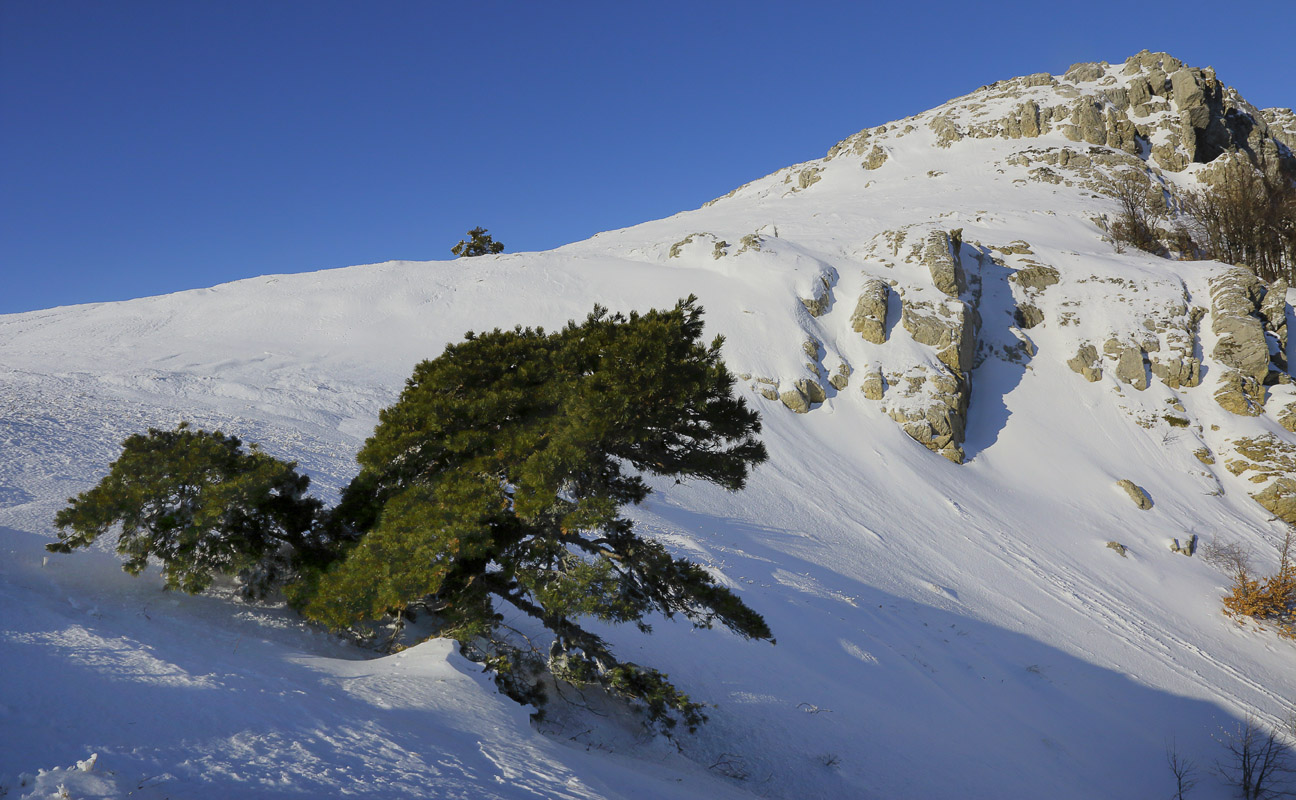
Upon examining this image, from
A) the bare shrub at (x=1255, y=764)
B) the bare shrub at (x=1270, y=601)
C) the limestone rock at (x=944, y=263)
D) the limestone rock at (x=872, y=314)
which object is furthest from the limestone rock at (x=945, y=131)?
the bare shrub at (x=1255, y=764)

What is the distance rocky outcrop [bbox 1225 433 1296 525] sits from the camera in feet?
84.1

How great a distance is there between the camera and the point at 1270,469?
26.7m

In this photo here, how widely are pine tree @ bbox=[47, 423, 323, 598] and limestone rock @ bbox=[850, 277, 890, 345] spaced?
27177 mm

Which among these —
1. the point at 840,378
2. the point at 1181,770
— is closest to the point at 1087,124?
the point at 840,378

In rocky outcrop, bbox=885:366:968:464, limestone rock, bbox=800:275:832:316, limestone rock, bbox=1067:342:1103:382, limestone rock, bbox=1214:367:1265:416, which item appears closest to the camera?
rocky outcrop, bbox=885:366:968:464

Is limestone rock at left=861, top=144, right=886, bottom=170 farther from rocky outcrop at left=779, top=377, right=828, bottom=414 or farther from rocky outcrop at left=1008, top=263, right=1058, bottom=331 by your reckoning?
rocky outcrop at left=779, top=377, right=828, bottom=414

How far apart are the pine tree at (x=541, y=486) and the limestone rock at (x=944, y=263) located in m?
27.7

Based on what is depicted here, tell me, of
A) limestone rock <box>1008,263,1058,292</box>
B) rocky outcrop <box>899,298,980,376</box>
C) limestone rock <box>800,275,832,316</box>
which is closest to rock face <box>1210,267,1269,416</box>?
limestone rock <box>1008,263,1058,292</box>

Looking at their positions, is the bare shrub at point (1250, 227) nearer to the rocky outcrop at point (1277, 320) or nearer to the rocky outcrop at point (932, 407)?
the rocky outcrop at point (1277, 320)

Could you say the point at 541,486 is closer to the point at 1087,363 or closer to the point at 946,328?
the point at 946,328

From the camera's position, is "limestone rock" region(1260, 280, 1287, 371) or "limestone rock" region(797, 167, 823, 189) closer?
"limestone rock" region(1260, 280, 1287, 371)

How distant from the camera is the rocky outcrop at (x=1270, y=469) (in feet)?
84.1

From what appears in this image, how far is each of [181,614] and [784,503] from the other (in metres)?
17.6

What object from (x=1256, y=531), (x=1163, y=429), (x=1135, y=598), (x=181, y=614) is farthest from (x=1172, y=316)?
(x=181, y=614)
